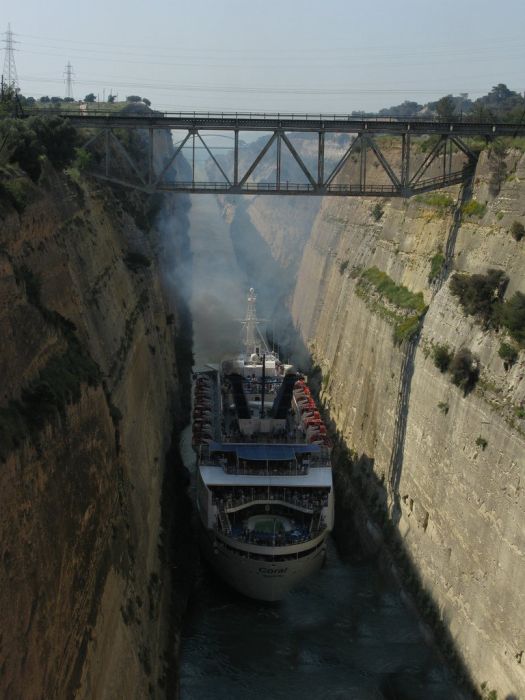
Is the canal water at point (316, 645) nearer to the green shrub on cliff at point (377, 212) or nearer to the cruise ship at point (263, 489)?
the cruise ship at point (263, 489)

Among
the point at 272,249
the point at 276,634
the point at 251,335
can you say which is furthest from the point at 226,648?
the point at 272,249

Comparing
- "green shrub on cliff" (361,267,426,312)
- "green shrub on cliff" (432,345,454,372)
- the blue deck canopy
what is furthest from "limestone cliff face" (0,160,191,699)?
"green shrub on cliff" (361,267,426,312)

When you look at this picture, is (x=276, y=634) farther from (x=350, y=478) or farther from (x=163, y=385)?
(x=163, y=385)

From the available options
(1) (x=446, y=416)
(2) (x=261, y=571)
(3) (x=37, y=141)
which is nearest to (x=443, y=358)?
(1) (x=446, y=416)

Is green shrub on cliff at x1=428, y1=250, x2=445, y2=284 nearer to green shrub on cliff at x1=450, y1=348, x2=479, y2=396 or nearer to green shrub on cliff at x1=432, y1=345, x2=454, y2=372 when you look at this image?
green shrub on cliff at x1=432, y1=345, x2=454, y2=372

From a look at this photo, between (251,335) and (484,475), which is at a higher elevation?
(484,475)
